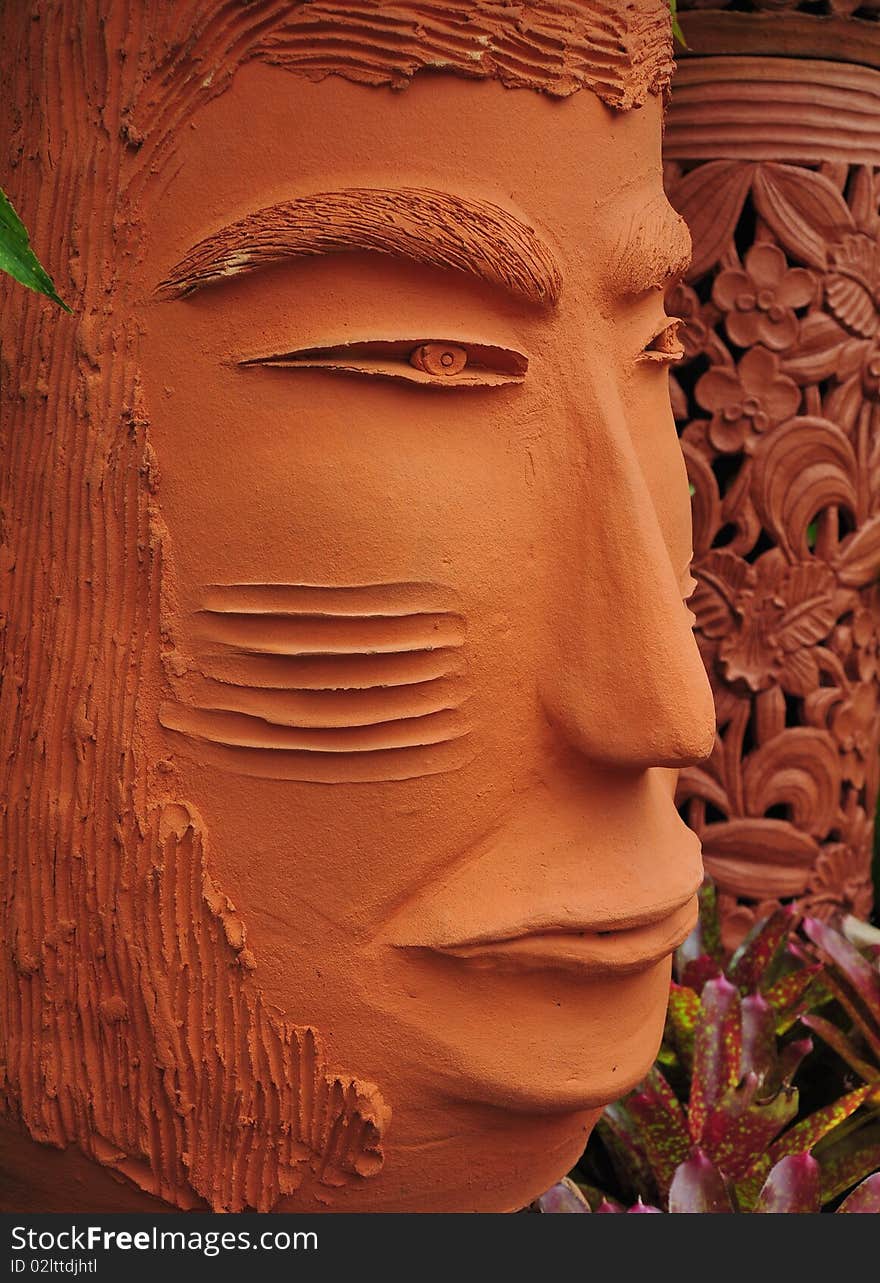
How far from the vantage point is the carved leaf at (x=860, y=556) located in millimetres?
2824

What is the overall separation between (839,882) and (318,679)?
5.38ft

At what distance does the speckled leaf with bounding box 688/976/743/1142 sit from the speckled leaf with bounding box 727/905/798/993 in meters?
0.22

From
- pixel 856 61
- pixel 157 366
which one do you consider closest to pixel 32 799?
pixel 157 366

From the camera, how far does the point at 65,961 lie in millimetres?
1662

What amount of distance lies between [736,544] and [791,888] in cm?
67

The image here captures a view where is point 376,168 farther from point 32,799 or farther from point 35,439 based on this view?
point 32,799

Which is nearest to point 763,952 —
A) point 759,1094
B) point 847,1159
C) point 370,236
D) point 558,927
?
point 759,1094

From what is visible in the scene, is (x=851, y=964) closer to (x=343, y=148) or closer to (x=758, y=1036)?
(x=758, y=1036)

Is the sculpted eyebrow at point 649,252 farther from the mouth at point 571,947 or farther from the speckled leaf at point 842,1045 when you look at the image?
the speckled leaf at point 842,1045

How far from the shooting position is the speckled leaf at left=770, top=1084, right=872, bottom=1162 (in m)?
2.23

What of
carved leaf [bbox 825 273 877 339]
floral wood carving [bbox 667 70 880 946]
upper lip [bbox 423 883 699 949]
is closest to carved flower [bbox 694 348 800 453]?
floral wood carving [bbox 667 70 880 946]

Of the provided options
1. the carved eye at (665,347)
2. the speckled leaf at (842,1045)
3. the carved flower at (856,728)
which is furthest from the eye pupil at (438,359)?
the carved flower at (856,728)

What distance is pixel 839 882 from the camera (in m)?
2.90

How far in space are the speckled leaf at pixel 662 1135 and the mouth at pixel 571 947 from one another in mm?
649
